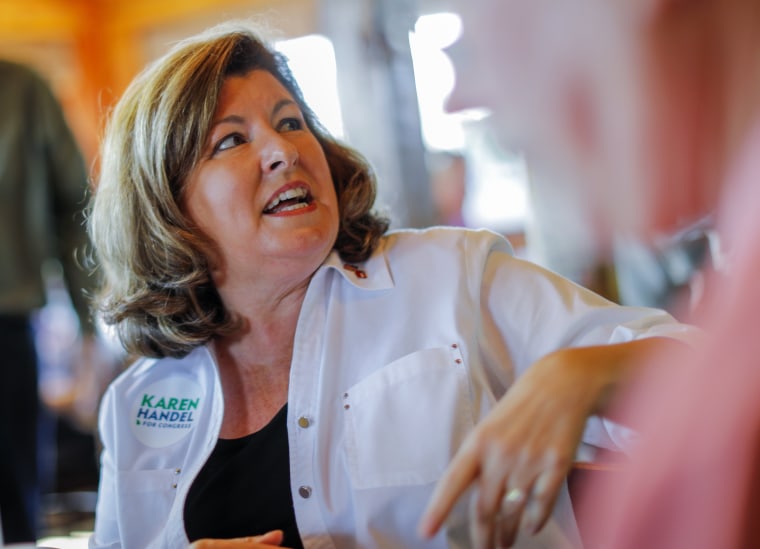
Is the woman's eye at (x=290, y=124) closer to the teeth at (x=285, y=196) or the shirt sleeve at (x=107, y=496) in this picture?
the teeth at (x=285, y=196)

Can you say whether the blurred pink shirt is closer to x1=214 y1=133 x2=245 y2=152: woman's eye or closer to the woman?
the woman

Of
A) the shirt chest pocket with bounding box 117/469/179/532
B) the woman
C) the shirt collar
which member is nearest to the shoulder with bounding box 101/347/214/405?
the woman

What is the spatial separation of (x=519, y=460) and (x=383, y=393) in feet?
1.48

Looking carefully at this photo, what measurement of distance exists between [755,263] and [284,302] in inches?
39.8

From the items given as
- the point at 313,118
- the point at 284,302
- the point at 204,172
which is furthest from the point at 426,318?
the point at 313,118

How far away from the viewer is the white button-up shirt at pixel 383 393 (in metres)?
1.01

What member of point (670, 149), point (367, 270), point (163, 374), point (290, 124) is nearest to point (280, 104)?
point (290, 124)

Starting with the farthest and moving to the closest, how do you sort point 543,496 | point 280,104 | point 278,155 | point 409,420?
point 280,104 → point 278,155 → point 409,420 → point 543,496

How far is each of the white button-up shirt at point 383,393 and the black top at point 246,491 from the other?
0.02m

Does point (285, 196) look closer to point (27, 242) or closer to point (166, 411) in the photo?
point (166, 411)

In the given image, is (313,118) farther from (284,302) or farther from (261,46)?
(284,302)

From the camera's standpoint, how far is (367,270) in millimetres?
1195

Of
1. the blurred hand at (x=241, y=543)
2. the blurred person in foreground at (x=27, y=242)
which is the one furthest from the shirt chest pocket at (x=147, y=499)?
the blurred person in foreground at (x=27, y=242)

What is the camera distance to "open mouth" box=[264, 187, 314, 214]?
117 cm
